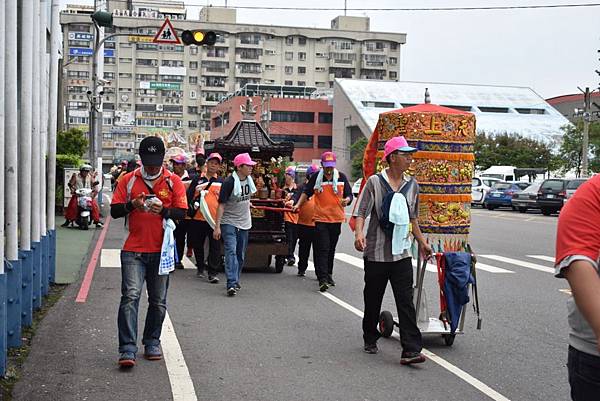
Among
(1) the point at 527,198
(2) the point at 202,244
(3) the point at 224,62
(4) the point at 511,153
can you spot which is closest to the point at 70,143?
(2) the point at 202,244

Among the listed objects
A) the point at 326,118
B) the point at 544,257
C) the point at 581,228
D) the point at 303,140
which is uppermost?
the point at 326,118

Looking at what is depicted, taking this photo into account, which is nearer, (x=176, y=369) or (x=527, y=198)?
(x=176, y=369)

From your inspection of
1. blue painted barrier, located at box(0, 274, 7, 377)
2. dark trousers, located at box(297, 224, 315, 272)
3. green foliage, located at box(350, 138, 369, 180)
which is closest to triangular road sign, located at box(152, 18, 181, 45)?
dark trousers, located at box(297, 224, 315, 272)

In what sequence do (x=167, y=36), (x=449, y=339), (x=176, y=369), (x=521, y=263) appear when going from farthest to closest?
(x=167, y=36), (x=521, y=263), (x=449, y=339), (x=176, y=369)

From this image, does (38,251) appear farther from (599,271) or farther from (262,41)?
(262,41)

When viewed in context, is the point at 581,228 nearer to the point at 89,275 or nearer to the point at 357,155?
the point at 89,275

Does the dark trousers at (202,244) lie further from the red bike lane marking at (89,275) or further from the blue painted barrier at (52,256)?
the blue painted barrier at (52,256)

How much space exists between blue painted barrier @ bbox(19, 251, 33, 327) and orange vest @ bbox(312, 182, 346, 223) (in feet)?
15.1

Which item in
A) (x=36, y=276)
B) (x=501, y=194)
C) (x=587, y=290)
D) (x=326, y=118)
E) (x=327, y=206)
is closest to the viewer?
(x=587, y=290)

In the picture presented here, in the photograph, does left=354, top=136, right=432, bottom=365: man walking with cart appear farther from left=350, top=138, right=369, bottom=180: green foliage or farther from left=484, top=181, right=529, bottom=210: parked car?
left=350, top=138, right=369, bottom=180: green foliage

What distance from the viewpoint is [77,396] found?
243 inches

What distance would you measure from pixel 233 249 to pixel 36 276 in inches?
106

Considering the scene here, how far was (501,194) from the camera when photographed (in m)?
41.3

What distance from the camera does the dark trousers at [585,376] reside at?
323 cm
